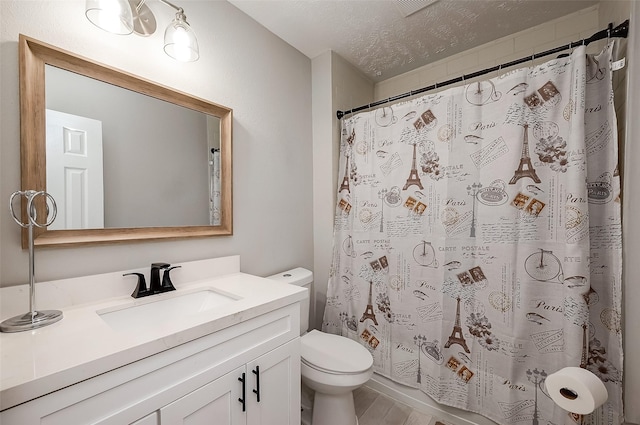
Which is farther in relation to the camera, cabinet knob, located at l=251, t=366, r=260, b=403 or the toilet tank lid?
the toilet tank lid

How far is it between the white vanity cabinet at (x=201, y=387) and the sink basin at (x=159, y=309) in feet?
0.76

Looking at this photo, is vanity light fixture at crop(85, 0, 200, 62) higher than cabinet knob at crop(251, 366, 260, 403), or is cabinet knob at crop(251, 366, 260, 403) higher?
vanity light fixture at crop(85, 0, 200, 62)

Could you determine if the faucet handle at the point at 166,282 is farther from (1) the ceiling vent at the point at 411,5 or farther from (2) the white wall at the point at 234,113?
(1) the ceiling vent at the point at 411,5

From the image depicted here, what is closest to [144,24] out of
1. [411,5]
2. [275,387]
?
[411,5]

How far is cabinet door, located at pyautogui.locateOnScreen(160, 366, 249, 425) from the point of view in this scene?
0.74 metres

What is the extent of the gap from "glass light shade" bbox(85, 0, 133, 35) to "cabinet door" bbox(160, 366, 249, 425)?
1.30 meters

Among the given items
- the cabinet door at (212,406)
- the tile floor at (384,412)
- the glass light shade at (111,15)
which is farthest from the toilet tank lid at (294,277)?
the glass light shade at (111,15)

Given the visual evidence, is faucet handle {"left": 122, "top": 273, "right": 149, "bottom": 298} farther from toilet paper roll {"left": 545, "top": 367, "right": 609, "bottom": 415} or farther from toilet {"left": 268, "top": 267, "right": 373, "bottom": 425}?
toilet paper roll {"left": 545, "top": 367, "right": 609, "bottom": 415}

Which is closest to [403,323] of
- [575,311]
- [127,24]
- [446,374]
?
[446,374]

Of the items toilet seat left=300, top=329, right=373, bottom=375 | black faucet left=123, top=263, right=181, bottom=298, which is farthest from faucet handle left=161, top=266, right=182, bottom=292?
toilet seat left=300, top=329, right=373, bottom=375

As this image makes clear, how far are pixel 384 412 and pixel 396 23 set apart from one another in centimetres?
243

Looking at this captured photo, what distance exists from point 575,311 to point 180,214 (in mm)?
1859

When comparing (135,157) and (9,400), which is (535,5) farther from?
(9,400)

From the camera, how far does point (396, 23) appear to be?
5.36 ft
